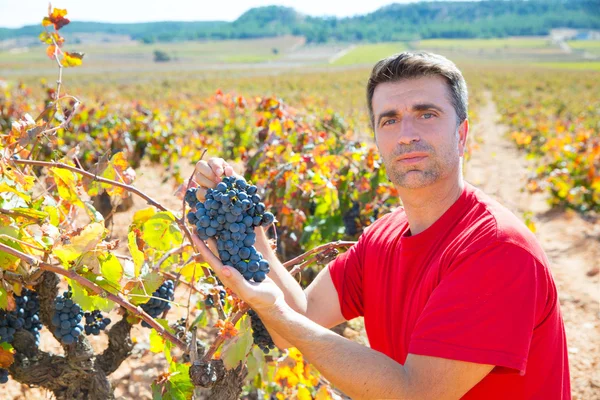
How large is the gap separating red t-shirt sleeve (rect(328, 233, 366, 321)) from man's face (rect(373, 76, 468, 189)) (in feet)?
1.32

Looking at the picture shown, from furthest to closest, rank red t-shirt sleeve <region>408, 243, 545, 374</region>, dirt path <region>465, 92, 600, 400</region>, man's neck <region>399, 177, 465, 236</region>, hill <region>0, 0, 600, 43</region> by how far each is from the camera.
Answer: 1. hill <region>0, 0, 600, 43</region>
2. dirt path <region>465, 92, 600, 400</region>
3. man's neck <region>399, 177, 465, 236</region>
4. red t-shirt sleeve <region>408, 243, 545, 374</region>

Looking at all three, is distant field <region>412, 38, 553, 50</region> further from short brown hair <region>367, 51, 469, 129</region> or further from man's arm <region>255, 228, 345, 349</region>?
man's arm <region>255, 228, 345, 349</region>

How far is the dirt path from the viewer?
354 cm

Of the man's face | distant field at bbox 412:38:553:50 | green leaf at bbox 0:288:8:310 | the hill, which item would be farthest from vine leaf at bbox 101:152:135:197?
the hill

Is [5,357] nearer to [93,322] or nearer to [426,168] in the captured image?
[93,322]

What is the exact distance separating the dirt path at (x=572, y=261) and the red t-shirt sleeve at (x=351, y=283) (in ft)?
6.67

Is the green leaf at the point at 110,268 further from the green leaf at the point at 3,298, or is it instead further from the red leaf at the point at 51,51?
the red leaf at the point at 51,51

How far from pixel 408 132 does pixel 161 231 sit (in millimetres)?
889

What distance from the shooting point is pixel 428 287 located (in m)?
1.55

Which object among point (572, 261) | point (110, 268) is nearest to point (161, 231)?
point (110, 268)

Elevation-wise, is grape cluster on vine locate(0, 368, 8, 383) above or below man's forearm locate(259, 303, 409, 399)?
below

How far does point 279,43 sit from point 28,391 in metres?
148

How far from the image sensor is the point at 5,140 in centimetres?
195

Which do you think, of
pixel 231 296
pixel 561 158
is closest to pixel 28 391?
pixel 231 296
